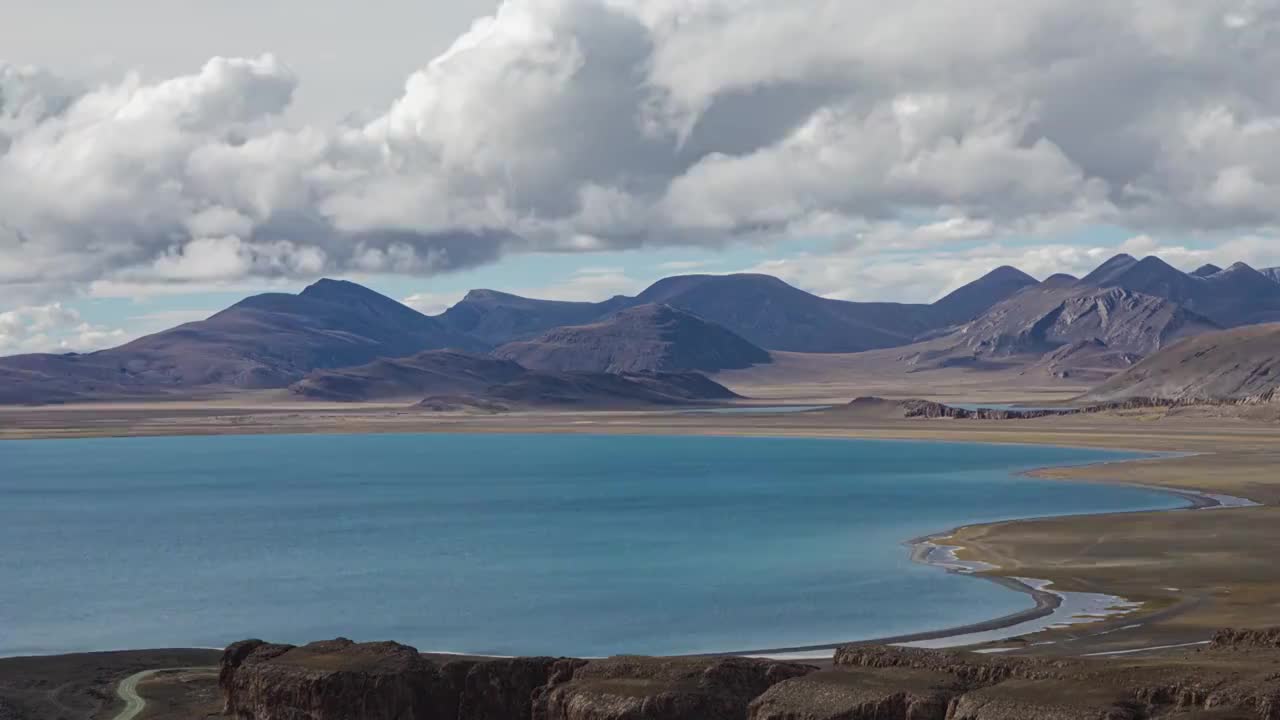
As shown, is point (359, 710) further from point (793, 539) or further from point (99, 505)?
point (99, 505)

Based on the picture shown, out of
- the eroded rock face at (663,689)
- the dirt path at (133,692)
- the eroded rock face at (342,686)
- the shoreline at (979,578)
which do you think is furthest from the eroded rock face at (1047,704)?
the dirt path at (133,692)

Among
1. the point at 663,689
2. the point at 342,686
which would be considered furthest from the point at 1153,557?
the point at 342,686

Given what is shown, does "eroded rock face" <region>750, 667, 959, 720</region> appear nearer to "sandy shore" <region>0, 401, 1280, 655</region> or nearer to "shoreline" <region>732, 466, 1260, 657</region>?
"shoreline" <region>732, 466, 1260, 657</region>

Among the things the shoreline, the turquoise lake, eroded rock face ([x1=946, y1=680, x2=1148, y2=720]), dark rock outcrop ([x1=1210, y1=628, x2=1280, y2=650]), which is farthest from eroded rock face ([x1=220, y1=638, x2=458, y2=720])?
the turquoise lake

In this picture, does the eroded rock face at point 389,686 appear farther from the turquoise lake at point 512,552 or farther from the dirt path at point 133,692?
A: the turquoise lake at point 512,552

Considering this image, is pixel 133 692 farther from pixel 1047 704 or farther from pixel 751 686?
pixel 1047 704
